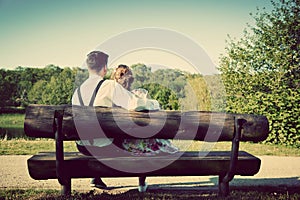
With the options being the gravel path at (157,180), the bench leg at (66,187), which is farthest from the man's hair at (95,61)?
the gravel path at (157,180)

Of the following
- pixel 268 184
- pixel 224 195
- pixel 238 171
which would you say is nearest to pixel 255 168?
pixel 238 171

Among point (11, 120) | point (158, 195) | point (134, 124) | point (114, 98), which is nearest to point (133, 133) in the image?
point (134, 124)

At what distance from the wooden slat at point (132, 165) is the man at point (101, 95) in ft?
0.81

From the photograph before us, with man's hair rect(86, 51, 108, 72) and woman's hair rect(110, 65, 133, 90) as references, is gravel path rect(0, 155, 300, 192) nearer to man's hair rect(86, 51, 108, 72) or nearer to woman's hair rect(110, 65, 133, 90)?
woman's hair rect(110, 65, 133, 90)

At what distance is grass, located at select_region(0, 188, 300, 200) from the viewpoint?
13.8 ft

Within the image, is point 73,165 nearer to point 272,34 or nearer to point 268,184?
point 268,184

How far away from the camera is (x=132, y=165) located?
3629 mm

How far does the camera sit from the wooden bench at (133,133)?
132 inches

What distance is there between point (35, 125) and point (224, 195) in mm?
2286

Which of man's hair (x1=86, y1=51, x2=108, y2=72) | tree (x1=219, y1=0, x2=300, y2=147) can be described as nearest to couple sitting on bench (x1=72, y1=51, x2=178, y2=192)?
man's hair (x1=86, y1=51, x2=108, y2=72)

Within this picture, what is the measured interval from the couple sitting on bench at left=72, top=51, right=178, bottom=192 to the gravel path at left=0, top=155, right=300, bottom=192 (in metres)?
1.15

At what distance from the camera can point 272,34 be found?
504 inches

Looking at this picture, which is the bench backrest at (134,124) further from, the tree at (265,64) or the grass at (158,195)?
the tree at (265,64)

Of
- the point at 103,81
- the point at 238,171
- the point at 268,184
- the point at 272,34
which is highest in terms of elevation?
the point at 272,34
